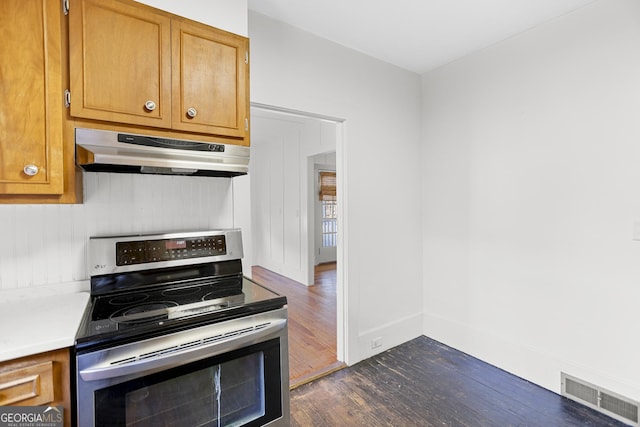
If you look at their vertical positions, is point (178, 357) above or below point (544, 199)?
below

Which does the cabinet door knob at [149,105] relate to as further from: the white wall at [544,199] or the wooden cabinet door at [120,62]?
the white wall at [544,199]

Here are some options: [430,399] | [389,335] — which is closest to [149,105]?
[430,399]

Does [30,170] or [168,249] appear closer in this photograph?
[30,170]

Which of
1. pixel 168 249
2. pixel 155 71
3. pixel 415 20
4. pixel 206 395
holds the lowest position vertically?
pixel 206 395

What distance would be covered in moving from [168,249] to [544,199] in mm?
2533

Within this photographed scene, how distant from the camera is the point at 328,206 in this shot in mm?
6684

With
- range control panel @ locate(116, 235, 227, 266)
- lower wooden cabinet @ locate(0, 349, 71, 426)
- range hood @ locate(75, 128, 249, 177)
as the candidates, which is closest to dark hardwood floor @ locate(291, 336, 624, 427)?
range control panel @ locate(116, 235, 227, 266)

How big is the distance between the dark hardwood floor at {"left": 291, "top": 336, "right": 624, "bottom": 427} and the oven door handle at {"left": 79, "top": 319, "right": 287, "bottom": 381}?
3.14 feet

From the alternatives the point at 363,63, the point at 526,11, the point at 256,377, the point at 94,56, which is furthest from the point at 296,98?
the point at 256,377

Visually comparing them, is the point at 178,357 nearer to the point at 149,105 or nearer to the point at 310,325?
the point at 149,105

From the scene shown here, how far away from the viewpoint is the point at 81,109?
1.30m

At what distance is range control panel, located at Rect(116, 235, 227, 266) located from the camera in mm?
1565

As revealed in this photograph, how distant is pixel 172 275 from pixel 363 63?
2.23 metres

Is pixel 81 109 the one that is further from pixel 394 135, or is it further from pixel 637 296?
pixel 637 296
